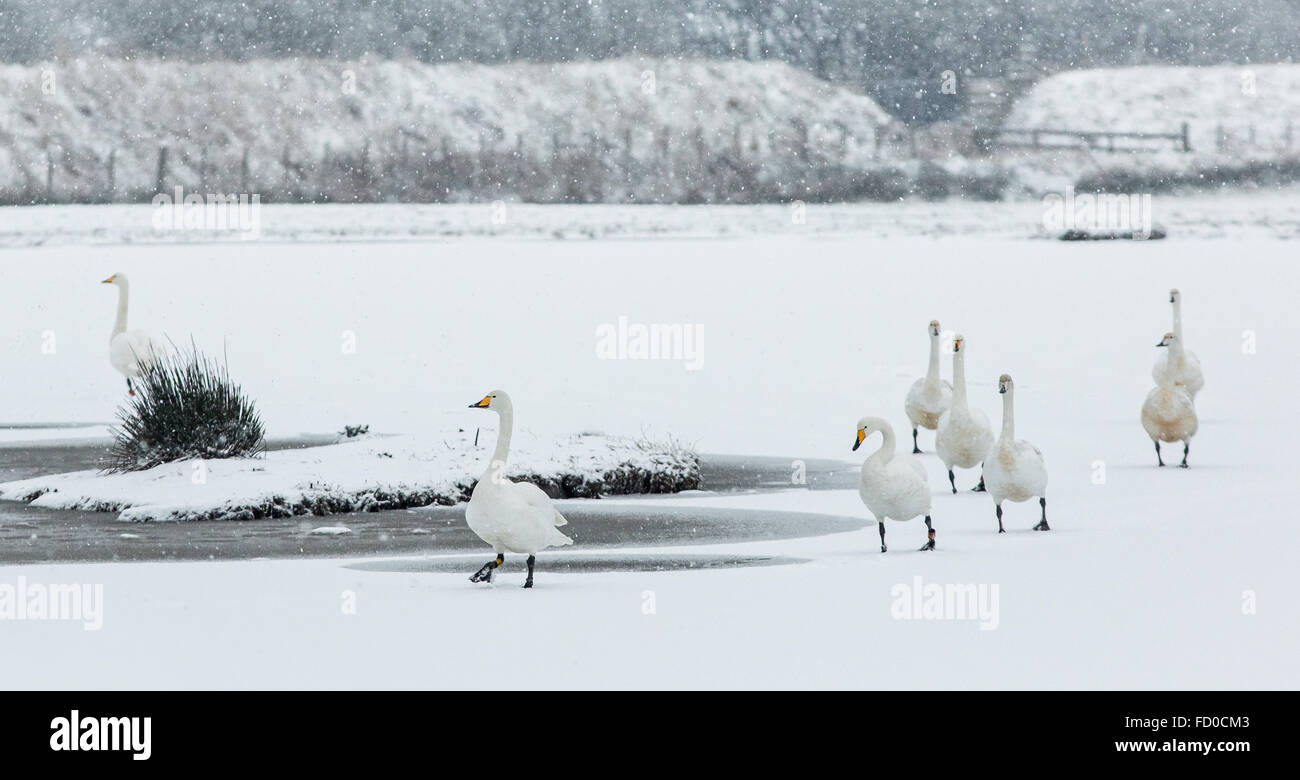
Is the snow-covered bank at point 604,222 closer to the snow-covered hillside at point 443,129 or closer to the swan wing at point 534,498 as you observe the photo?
the snow-covered hillside at point 443,129

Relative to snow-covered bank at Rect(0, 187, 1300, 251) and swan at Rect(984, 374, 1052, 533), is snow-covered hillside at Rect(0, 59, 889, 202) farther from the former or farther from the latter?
swan at Rect(984, 374, 1052, 533)

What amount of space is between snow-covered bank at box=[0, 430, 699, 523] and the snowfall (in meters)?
0.72

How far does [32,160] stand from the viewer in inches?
2520

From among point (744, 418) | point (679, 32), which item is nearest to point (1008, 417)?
point (744, 418)

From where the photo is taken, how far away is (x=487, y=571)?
10.1m

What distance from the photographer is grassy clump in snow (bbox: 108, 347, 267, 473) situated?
14.4m

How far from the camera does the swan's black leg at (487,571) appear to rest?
9836 mm

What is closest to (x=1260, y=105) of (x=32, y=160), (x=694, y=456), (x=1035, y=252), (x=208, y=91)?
(x=1035, y=252)

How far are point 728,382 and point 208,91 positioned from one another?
50987 mm

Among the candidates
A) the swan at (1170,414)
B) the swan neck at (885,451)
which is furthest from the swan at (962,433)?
the swan neck at (885,451)

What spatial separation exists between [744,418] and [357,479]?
769 cm

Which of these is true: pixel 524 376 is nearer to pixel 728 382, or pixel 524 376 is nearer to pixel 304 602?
pixel 728 382

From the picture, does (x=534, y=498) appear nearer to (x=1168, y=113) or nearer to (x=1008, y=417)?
(x=1008, y=417)

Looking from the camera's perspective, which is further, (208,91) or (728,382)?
(208,91)
